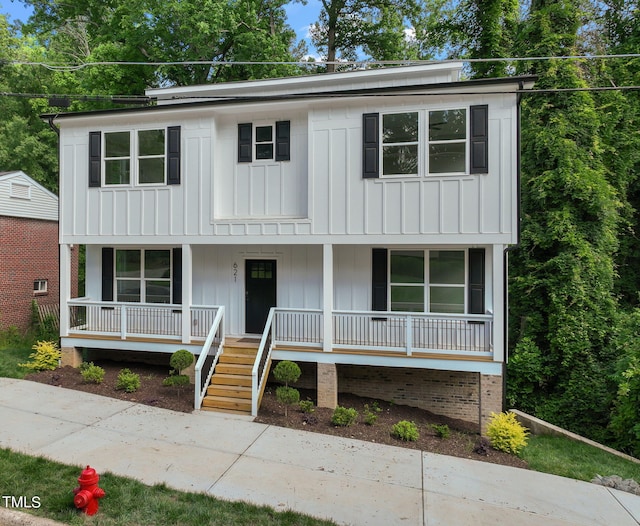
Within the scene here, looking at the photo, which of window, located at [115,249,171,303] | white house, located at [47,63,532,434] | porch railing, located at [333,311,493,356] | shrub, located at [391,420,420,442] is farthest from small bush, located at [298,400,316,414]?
window, located at [115,249,171,303]

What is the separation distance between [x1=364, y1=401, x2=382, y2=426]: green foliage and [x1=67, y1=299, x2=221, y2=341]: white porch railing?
13.9 ft

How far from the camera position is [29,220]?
14914mm

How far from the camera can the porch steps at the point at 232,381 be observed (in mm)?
8047

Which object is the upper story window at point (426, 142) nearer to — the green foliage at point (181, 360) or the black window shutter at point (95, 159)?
the green foliage at point (181, 360)

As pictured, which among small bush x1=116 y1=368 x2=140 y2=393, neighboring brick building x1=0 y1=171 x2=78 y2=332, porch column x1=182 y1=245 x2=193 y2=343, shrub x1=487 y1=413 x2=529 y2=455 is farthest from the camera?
neighboring brick building x1=0 y1=171 x2=78 y2=332

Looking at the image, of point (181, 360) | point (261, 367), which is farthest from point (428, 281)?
point (181, 360)

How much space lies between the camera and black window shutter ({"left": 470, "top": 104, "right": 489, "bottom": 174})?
8164 mm

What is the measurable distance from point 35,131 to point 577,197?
90.5ft

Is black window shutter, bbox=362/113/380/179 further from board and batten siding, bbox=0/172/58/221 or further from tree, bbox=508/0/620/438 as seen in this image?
board and batten siding, bbox=0/172/58/221

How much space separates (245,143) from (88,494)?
805cm

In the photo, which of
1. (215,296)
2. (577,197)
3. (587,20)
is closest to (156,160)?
(215,296)

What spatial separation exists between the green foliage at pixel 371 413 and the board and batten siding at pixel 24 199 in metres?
14.2

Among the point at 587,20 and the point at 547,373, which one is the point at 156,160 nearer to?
the point at 547,373

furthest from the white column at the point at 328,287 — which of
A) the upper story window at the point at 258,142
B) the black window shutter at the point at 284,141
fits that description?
the upper story window at the point at 258,142
